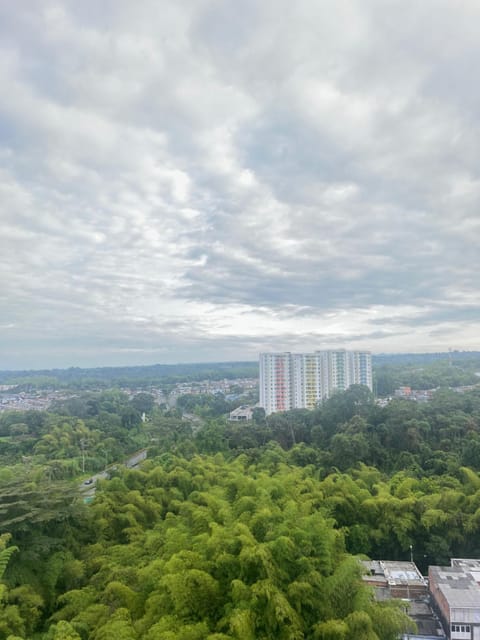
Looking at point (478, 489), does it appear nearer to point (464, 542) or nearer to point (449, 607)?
point (464, 542)

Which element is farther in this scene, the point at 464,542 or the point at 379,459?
the point at 379,459

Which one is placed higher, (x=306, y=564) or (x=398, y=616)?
(x=306, y=564)

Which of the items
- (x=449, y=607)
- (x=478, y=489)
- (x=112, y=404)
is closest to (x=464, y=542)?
(x=478, y=489)

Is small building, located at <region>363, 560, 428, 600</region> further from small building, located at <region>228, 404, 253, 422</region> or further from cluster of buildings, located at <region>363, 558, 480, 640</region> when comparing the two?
small building, located at <region>228, 404, 253, 422</region>

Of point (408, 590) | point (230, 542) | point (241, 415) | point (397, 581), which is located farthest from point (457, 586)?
point (241, 415)

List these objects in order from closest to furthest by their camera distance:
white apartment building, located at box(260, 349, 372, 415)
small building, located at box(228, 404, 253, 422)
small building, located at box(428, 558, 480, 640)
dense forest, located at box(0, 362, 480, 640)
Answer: dense forest, located at box(0, 362, 480, 640), small building, located at box(428, 558, 480, 640), small building, located at box(228, 404, 253, 422), white apartment building, located at box(260, 349, 372, 415)

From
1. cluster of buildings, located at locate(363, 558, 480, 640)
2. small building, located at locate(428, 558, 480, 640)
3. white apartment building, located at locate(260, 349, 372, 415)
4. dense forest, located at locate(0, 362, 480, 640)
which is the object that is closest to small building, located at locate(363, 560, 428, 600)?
cluster of buildings, located at locate(363, 558, 480, 640)

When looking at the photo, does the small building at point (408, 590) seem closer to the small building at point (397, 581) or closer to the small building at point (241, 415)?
the small building at point (397, 581)
